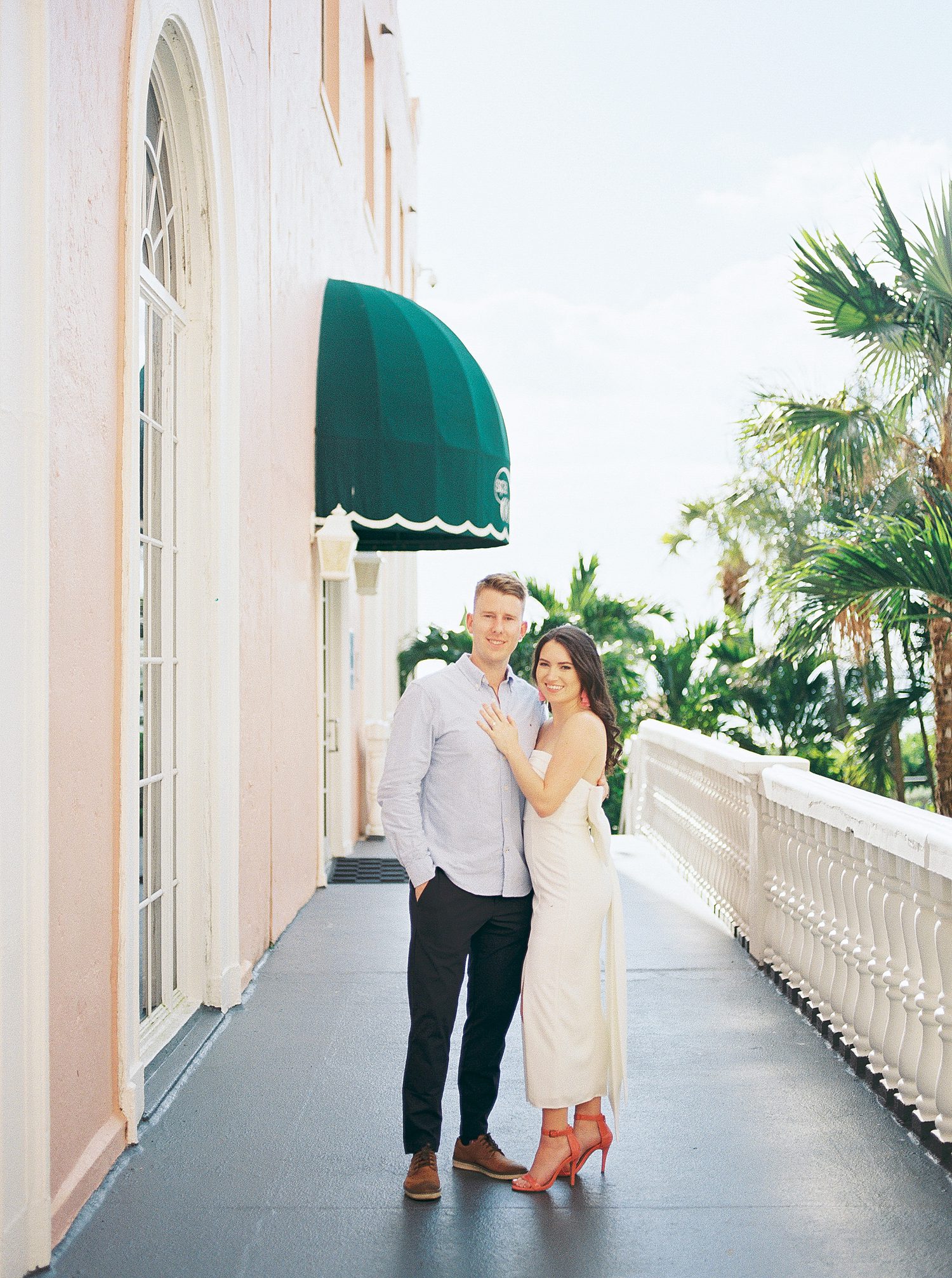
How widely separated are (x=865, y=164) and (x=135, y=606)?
347 inches

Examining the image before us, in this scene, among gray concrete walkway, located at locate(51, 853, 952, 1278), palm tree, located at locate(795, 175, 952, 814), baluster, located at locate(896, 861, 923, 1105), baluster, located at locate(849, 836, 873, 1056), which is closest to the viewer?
gray concrete walkway, located at locate(51, 853, 952, 1278)

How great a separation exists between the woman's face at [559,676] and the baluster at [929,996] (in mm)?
1354

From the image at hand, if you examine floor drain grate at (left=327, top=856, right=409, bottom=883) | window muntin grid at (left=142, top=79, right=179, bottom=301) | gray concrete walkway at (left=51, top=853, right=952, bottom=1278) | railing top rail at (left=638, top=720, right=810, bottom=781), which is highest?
window muntin grid at (left=142, top=79, right=179, bottom=301)

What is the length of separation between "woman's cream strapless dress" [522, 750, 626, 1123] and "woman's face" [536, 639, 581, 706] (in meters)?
0.20

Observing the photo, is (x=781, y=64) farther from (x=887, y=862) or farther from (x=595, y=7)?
(x=887, y=862)

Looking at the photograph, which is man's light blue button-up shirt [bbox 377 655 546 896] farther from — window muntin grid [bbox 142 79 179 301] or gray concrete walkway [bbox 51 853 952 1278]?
window muntin grid [bbox 142 79 179 301]

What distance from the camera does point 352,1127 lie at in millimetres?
4121

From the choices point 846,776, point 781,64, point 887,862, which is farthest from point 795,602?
point 781,64

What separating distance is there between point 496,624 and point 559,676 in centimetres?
25

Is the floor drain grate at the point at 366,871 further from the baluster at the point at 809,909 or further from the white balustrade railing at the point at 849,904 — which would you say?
the baluster at the point at 809,909

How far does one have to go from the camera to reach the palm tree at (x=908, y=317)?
9.63 m

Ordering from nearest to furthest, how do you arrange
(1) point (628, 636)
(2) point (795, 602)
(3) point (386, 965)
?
(3) point (386, 965), (2) point (795, 602), (1) point (628, 636)

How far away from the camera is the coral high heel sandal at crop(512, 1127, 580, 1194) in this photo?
3592 mm

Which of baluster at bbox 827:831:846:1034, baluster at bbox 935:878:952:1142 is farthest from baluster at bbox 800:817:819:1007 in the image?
baluster at bbox 935:878:952:1142
